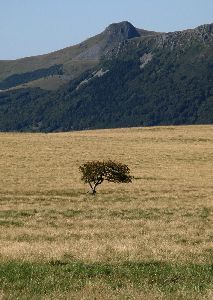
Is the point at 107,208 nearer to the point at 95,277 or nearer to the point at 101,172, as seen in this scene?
the point at 101,172

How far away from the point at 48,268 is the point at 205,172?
45.0 metres

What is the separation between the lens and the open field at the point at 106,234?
411 inches

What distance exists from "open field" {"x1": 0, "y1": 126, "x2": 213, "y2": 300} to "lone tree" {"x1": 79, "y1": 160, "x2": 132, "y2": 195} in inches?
30.5

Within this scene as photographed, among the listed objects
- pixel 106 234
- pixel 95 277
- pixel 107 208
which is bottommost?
pixel 107 208

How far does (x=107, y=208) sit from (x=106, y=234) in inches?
416

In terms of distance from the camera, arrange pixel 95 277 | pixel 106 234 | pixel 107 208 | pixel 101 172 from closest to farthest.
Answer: pixel 95 277 → pixel 106 234 → pixel 107 208 → pixel 101 172

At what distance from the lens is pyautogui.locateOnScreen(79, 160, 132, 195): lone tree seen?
4078cm

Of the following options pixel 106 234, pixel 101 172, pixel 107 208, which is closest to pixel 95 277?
pixel 106 234

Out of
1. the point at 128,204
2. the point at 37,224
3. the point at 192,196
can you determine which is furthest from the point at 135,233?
the point at 192,196

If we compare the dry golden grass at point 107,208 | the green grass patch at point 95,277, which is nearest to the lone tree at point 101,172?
the dry golden grass at point 107,208

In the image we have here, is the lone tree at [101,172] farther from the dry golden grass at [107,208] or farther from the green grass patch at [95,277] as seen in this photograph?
the green grass patch at [95,277]

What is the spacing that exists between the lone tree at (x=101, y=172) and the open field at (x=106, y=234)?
0.78 metres

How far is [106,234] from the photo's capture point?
65.2ft


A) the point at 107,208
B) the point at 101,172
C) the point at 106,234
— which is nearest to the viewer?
the point at 106,234
